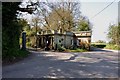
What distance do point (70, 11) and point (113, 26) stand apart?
15.9 m

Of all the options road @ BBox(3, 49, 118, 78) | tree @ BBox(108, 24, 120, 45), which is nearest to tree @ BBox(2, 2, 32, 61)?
road @ BBox(3, 49, 118, 78)

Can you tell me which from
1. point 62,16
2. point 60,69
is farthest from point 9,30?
point 62,16

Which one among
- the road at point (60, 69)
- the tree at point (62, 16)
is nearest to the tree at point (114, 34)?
the tree at point (62, 16)

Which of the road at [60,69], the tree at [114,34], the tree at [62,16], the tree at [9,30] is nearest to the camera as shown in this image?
the road at [60,69]

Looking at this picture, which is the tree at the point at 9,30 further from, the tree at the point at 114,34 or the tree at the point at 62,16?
the tree at the point at 114,34

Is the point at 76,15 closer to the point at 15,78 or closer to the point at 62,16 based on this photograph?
the point at 62,16

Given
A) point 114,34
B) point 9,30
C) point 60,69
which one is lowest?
point 60,69

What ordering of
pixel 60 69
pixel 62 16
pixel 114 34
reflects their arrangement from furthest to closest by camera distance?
pixel 114 34
pixel 62 16
pixel 60 69

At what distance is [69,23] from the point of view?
44812 millimetres

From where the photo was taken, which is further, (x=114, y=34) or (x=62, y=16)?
(x=114, y=34)

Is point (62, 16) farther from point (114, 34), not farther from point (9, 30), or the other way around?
point (9, 30)

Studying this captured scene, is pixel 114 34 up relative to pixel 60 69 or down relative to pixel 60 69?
up

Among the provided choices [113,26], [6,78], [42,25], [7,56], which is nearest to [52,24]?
[42,25]

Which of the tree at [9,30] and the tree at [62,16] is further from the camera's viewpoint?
the tree at [62,16]
